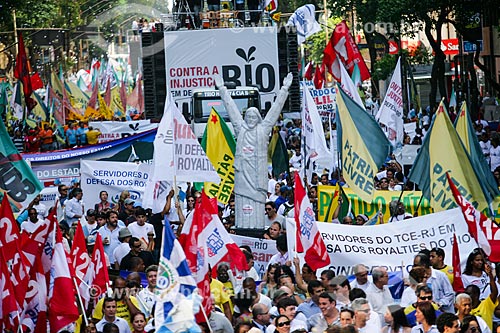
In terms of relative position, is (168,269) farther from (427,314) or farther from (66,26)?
(66,26)

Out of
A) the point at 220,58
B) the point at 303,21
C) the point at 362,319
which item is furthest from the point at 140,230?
the point at 303,21

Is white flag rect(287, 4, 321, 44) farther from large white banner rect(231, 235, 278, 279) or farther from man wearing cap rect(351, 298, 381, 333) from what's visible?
man wearing cap rect(351, 298, 381, 333)

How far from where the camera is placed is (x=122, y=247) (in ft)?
49.7

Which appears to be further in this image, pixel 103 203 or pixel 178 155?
pixel 103 203

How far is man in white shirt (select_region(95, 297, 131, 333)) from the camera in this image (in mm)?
11320

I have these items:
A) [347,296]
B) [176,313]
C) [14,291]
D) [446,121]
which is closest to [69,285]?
[14,291]

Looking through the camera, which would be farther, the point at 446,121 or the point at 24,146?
the point at 24,146

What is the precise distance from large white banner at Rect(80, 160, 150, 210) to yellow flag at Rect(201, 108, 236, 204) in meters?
1.30

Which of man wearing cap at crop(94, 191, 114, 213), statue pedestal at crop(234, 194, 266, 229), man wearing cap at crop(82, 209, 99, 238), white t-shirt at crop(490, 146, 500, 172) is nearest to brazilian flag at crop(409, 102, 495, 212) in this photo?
statue pedestal at crop(234, 194, 266, 229)

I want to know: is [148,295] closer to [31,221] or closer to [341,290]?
[341,290]

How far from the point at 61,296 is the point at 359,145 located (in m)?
5.56

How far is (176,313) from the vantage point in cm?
876

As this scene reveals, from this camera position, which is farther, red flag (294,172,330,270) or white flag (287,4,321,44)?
white flag (287,4,321,44)

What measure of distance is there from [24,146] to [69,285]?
25.5 m
